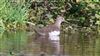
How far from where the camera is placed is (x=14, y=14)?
1620 cm

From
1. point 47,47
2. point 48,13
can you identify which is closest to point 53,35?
point 47,47

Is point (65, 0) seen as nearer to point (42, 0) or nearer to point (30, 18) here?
point (42, 0)

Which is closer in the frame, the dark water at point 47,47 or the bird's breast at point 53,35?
the dark water at point 47,47

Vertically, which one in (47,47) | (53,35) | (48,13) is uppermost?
(47,47)

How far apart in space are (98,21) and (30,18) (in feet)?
8.50

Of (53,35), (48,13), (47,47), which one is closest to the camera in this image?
(47,47)

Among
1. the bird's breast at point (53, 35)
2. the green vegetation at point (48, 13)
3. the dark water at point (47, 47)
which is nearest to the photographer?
the dark water at point (47, 47)

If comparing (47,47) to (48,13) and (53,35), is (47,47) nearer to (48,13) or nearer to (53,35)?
(53,35)

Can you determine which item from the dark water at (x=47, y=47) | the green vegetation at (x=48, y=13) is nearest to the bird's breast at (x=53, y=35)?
the dark water at (x=47, y=47)

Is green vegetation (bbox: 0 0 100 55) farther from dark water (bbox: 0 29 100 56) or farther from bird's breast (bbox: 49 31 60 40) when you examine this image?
dark water (bbox: 0 29 100 56)

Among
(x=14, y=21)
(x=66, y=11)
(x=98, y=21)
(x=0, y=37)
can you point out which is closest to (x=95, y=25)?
(x=98, y=21)

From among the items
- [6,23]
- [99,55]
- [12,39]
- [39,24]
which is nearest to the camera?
[99,55]

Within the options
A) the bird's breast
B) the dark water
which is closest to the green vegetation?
the bird's breast

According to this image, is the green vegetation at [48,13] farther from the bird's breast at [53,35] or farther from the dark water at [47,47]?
the dark water at [47,47]
